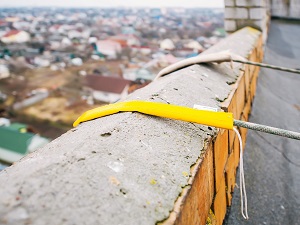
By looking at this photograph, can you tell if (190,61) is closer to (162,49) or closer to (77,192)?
(77,192)

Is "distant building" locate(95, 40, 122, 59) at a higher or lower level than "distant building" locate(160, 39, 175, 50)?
higher

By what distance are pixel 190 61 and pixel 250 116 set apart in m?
0.95

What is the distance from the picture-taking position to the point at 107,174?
0.79 meters

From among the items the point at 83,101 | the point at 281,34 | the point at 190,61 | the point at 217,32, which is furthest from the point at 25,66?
the point at 190,61

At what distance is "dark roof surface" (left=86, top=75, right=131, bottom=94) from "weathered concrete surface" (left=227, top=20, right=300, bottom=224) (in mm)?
26230

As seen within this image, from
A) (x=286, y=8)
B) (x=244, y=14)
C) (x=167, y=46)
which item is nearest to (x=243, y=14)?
(x=244, y=14)

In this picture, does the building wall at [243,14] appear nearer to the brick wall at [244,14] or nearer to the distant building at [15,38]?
the brick wall at [244,14]

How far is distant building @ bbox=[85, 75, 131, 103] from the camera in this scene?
29427 millimetres

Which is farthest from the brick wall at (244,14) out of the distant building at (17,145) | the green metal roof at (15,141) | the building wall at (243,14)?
the green metal roof at (15,141)

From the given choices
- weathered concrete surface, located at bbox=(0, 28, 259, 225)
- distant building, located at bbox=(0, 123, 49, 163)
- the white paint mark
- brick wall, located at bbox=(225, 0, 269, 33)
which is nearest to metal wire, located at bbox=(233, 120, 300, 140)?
weathered concrete surface, located at bbox=(0, 28, 259, 225)

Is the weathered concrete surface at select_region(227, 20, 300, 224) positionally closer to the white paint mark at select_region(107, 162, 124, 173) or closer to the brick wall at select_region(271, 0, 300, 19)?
the white paint mark at select_region(107, 162, 124, 173)

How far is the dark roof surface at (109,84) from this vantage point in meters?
29.7

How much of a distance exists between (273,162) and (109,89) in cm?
2868

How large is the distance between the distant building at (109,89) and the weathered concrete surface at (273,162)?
84.6 feet
